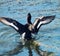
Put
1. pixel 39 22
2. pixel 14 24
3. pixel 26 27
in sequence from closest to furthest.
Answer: pixel 14 24
pixel 26 27
pixel 39 22

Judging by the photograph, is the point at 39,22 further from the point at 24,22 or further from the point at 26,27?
the point at 24,22

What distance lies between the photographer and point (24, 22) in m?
14.8

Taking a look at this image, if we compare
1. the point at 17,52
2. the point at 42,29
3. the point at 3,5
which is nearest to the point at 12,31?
the point at 42,29

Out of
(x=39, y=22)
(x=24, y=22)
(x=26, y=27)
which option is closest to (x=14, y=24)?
(x=26, y=27)

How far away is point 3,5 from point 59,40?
5.19m

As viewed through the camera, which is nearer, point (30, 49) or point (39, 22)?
point (30, 49)

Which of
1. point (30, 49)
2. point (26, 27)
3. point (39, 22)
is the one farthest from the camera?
point (39, 22)

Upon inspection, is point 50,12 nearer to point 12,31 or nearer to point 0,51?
point 12,31

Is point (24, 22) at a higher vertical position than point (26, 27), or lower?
lower

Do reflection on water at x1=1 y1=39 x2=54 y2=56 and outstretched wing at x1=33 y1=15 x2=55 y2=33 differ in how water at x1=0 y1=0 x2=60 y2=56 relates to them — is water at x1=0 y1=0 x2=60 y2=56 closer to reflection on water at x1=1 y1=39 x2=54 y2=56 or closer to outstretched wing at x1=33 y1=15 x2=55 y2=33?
reflection on water at x1=1 y1=39 x2=54 y2=56

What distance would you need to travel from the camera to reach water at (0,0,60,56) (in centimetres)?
1242

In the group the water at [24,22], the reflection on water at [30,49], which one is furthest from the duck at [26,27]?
the water at [24,22]

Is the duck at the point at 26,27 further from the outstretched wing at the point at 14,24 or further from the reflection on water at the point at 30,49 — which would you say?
the reflection on water at the point at 30,49

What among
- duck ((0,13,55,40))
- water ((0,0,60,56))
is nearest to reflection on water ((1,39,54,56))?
water ((0,0,60,56))
